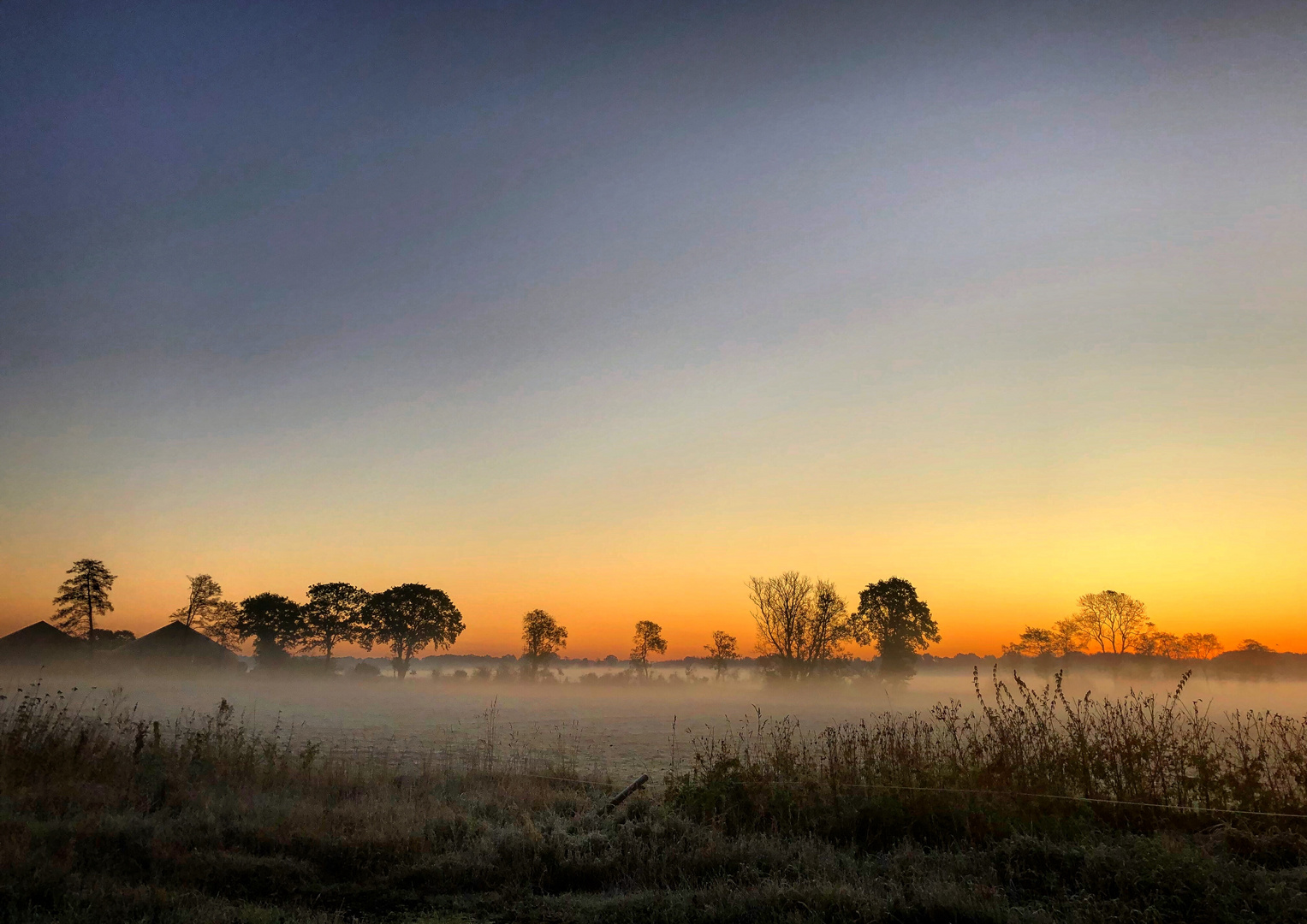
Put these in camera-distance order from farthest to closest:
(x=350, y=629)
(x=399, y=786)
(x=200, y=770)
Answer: (x=350, y=629) → (x=399, y=786) → (x=200, y=770)

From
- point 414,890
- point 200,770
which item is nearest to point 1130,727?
point 414,890

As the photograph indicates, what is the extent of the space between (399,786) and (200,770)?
3213 mm

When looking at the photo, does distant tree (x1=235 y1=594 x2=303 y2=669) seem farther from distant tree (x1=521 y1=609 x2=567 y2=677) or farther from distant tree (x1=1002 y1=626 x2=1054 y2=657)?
distant tree (x1=1002 y1=626 x2=1054 y2=657)

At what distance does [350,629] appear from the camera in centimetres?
7681

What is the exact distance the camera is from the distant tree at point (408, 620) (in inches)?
3000

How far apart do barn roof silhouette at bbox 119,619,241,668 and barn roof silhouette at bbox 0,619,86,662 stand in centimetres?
371

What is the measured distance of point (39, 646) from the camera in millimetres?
56688

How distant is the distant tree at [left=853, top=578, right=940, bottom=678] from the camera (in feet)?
187

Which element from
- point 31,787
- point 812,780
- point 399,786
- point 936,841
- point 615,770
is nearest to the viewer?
point 936,841

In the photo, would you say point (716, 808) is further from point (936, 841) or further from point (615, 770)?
point (615, 770)

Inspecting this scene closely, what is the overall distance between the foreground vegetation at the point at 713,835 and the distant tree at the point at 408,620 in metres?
67.2

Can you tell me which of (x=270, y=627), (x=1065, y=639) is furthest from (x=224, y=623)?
(x=1065, y=639)

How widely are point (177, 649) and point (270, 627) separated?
39.8ft

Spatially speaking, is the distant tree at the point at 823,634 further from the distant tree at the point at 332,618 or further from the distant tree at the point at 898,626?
the distant tree at the point at 332,618
